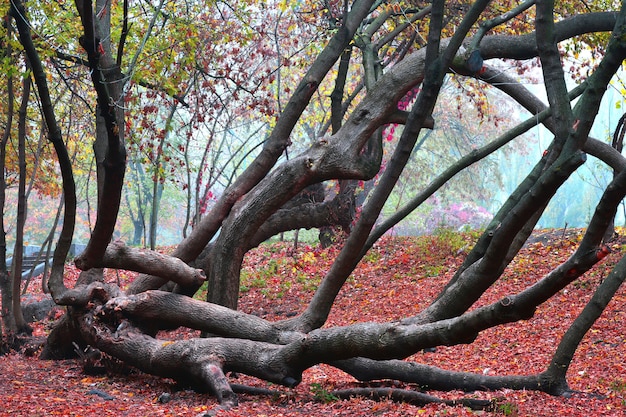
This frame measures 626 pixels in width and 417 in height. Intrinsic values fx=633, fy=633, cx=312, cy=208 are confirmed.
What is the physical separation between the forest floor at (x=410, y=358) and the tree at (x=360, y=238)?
0.29 metres

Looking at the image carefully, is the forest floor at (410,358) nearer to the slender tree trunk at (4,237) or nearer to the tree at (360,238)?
the tree at (360,238)

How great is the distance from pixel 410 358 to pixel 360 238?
3018 mm

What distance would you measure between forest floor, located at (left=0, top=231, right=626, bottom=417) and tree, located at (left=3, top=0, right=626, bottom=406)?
293mm

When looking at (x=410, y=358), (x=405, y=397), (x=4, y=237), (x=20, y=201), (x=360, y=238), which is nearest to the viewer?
(x=405, y=397)

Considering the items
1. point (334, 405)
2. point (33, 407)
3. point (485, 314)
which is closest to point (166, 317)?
point (33, 407)

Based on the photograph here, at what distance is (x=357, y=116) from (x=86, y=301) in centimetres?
410

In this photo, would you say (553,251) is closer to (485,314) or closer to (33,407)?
(485,314)

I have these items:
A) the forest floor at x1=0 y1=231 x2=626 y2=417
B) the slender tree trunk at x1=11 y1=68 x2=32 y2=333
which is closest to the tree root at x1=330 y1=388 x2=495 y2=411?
the forest floor at x1=0 y1=231 x2=626 y2=417

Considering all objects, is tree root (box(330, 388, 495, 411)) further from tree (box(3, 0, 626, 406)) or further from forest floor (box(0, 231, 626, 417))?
tree (box(3, 0, 626, 406))

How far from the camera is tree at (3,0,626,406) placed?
4453 millimetres

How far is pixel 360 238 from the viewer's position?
6180 millimetres

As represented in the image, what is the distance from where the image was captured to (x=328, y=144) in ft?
26.4

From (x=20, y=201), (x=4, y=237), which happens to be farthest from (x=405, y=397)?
(x=4, y=237)

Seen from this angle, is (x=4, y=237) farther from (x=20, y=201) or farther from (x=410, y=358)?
(x=410, y=358)
